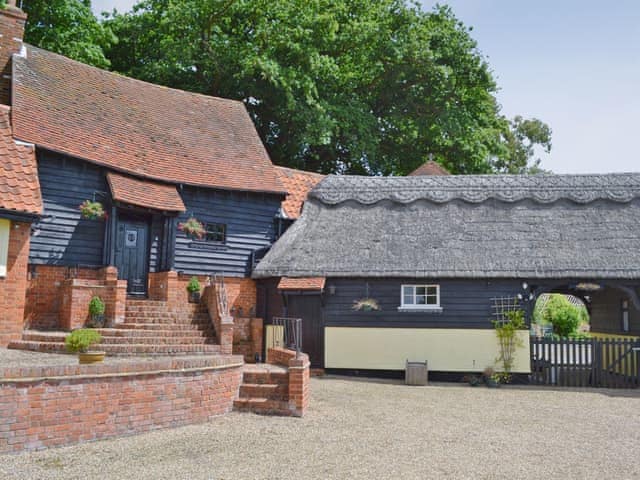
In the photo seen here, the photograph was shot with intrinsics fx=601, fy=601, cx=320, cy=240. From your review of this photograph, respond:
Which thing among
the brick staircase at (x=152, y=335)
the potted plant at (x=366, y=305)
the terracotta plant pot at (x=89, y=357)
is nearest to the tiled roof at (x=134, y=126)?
the brick staircase at (x=152, y=335)

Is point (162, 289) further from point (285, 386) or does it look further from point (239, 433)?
point (239, 433)

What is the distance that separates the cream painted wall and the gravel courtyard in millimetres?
3413

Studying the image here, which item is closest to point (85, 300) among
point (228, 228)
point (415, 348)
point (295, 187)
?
point (228, 228)

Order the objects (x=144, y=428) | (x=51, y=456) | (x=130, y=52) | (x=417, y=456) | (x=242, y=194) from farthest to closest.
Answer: (x=130, y=52) → (x=242, y=194) → (x=144, y=428) → (x=417, y=456) → (x=51, y=456)

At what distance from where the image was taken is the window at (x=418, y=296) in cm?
1669

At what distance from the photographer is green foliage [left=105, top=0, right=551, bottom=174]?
88.2ft

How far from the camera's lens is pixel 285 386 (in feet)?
36.3

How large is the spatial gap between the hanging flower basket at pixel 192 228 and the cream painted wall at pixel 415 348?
4.49 meters

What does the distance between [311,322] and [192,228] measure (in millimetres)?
4276

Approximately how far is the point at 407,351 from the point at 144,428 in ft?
29.5

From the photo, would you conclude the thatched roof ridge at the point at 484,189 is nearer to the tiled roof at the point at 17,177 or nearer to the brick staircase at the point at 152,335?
the brick staircase at the point at 152,335

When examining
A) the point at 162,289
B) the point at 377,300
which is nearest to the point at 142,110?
the point at 162,289

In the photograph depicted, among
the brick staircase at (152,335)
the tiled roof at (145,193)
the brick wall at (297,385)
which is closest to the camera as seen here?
the brick wall at (297,385)

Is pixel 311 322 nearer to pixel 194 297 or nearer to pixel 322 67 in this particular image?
pixel 194 297
